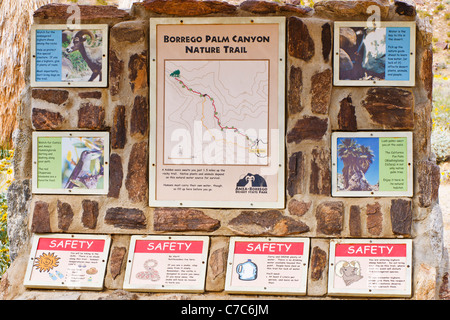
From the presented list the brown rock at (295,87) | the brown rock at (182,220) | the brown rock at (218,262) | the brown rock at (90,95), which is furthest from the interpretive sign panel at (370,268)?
the brown rock at (90,95)

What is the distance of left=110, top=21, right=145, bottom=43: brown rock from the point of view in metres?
3.00

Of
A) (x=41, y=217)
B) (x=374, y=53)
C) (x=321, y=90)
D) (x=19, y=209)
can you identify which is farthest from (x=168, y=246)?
(x=374, y=53)

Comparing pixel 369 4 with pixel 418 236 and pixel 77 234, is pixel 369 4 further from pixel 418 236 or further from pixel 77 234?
pixel 77 234

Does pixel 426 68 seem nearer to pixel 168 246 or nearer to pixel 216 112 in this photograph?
pixel 216 112

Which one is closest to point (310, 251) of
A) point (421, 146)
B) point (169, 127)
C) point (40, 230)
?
point (421, 146)

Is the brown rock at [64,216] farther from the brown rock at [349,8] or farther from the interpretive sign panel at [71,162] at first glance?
the brown rock at [349,8]

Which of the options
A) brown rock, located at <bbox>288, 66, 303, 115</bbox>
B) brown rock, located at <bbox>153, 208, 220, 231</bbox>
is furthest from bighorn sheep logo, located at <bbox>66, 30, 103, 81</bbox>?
brown rock, located at <bbox>288, 66, 303, 115</bbox>

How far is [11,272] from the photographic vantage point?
9.93ft

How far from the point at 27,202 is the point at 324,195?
175 cm

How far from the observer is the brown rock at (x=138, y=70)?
301 centimetres

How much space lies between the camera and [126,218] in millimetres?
3006

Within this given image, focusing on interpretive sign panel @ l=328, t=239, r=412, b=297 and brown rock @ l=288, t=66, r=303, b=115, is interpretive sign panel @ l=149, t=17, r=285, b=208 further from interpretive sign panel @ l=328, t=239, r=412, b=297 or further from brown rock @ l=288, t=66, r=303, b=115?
interpretive sign panel @ l=328, t=239, r=412, b=297

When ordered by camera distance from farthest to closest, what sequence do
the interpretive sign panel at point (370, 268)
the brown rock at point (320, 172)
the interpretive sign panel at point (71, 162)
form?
the interpretive sign panel at point (71, 162) < the brown rock at point (320, 172) < the interpretive sign panel at point (370, 268)

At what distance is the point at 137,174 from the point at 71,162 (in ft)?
1.32
